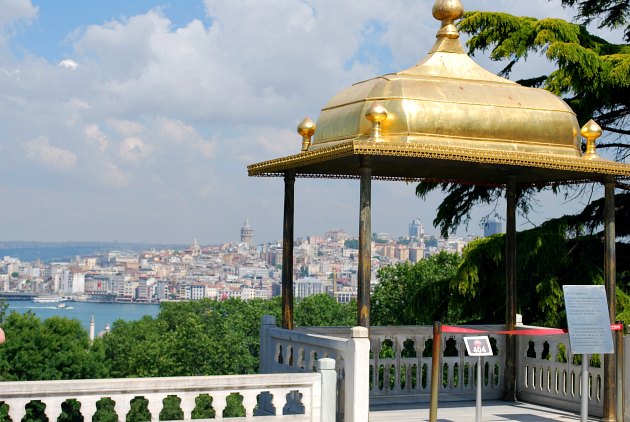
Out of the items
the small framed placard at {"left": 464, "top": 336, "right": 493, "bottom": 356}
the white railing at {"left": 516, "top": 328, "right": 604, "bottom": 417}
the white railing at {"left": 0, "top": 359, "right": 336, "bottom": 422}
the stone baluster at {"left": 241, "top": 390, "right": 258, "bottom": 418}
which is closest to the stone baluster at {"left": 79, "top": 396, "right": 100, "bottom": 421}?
the white railing at {"left": 0, "top": 359, "right": 336, "bottom": 422}

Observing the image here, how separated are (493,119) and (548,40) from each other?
25.2 ft

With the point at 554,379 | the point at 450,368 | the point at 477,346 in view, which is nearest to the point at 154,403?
the point at 477,346

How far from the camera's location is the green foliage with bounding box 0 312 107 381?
48844 mm

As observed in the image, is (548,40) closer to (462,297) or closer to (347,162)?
(462,297)

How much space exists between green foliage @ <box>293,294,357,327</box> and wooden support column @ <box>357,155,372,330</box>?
228 feet

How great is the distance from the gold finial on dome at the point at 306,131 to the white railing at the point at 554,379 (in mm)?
3744

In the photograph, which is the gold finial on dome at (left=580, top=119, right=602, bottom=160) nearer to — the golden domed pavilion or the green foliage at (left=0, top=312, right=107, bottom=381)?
the golden domed pavilion

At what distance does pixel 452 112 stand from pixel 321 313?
71087 mm

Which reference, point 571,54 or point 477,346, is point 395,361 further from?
point 571,54

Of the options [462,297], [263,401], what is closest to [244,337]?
[462,297]

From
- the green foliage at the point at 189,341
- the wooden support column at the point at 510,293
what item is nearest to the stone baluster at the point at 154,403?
the wooden support column at the point at 510,293

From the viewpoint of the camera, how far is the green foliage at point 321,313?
80.6 metres

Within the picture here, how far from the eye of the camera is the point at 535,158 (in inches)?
407

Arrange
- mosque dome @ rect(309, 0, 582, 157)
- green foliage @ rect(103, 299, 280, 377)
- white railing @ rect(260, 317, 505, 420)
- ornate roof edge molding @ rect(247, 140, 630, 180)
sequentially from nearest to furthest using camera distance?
1. ornate roof edge molding @ rect(247, 140, 630, 180)
2. mosque dome @ rect(309, 0, 582, 157)
3. white railing @ rect(260, 317, 505, 420)
4. green foliage @ rect(103, 299, 280, 377)
